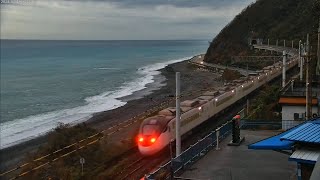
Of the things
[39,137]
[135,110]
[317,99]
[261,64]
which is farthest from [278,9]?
[317,99]

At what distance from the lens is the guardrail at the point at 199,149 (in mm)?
14009

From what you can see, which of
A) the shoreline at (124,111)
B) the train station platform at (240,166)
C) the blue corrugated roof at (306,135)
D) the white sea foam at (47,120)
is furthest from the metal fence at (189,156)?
the white sea foam at (47,120)

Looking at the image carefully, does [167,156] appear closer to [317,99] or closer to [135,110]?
[317,99]

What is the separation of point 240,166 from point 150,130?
8330 millimetres

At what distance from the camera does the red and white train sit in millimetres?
23141

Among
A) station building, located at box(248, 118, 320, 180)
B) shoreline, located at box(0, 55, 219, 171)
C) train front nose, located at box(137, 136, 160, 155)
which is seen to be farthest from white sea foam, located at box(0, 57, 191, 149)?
station building, located at box(248, 118, 320, 180)

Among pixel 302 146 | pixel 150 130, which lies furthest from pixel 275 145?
pixel 150 130

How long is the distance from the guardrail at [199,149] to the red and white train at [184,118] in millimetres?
3973

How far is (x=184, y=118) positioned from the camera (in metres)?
26.1

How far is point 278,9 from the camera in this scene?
4781 inches

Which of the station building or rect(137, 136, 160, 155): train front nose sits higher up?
the station building

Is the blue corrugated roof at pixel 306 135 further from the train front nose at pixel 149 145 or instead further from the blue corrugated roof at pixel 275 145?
the train front nose at pixel 149 145

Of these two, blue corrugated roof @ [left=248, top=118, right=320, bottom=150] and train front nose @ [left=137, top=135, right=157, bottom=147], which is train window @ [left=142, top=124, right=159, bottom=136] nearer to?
train front nose @ [left=137, top=135, right=157, bottom=147]

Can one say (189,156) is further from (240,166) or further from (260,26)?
(260,26)
